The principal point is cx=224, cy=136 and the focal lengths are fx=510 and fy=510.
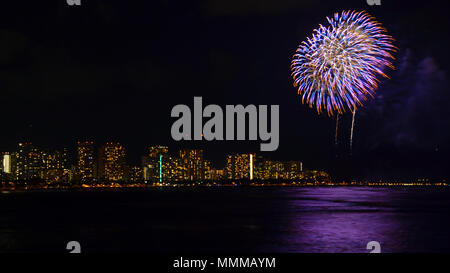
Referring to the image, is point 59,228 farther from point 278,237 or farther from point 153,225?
point 278,237

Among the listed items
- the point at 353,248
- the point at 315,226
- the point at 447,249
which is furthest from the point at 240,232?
the point at 447,249
